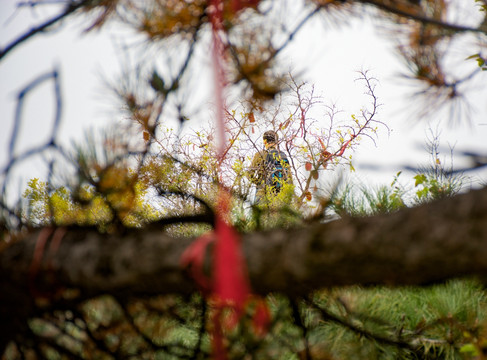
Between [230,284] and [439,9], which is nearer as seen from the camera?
[230,284]

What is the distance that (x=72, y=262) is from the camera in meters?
0.41

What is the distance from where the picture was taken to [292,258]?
0.31 metres

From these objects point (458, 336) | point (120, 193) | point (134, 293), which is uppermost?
point (120, 193)

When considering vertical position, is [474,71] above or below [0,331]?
above

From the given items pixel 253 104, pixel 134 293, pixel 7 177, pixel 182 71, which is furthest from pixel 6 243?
pixel 253 104

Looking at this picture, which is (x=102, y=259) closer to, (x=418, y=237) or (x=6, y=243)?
(x=6, y=243)

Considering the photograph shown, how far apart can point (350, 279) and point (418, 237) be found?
0.06m

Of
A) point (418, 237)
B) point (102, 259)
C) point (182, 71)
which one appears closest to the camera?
point (418, 237)

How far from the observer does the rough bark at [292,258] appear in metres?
0.26

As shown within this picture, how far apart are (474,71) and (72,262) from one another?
862mm

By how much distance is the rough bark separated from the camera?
26cm

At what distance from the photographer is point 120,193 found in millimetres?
476

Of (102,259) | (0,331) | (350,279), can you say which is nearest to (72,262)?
(102,259)

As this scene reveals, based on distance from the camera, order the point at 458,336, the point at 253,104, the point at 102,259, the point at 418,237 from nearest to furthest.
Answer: the point at 418,237 → the point at 102,259 → the point at 253,104 → the point at 458,336
